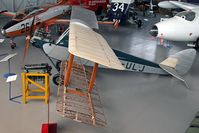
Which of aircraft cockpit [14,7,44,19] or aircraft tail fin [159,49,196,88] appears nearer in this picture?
aircraft tail fin [159,49,196,88]

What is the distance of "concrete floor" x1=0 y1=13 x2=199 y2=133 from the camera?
18.7 ft

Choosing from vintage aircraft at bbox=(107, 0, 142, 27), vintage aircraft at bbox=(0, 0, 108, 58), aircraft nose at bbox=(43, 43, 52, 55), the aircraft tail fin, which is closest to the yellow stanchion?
aircraft nose at bbox=(43, 43, 52, 55)

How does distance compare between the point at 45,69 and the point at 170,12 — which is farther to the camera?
the point at 170,12

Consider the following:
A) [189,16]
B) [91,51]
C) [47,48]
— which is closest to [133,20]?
[189,16]

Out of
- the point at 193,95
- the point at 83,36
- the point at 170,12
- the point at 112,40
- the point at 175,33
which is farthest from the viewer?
the point at 170,12

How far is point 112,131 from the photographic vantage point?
18.5 ft

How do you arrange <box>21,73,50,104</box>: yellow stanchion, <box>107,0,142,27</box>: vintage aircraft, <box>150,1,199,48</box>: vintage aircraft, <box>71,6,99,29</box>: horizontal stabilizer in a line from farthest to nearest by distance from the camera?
<box>107,0,142,27</box>: vintage aircraft, <box>150,1,199,48</box>: vintage aircraft, <box>71,6,99,29</box>: horizontal stabilizer, <box>21,73,50,104</box>: yellow stanchion

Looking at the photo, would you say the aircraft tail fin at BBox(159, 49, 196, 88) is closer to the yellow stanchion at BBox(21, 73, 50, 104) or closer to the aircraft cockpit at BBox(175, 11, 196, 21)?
the aircraft cockpit at BBox(175, 11, 196, 21)

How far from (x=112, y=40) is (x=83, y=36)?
5943 millimetres

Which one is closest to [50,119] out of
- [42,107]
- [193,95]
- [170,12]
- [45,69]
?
→ [42,107]

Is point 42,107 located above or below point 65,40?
below

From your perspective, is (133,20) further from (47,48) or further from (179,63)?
(47,48)

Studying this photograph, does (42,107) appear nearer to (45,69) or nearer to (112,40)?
(45,69)

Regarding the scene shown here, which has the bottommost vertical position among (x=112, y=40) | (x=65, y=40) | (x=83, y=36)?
(x=112, y=40)
